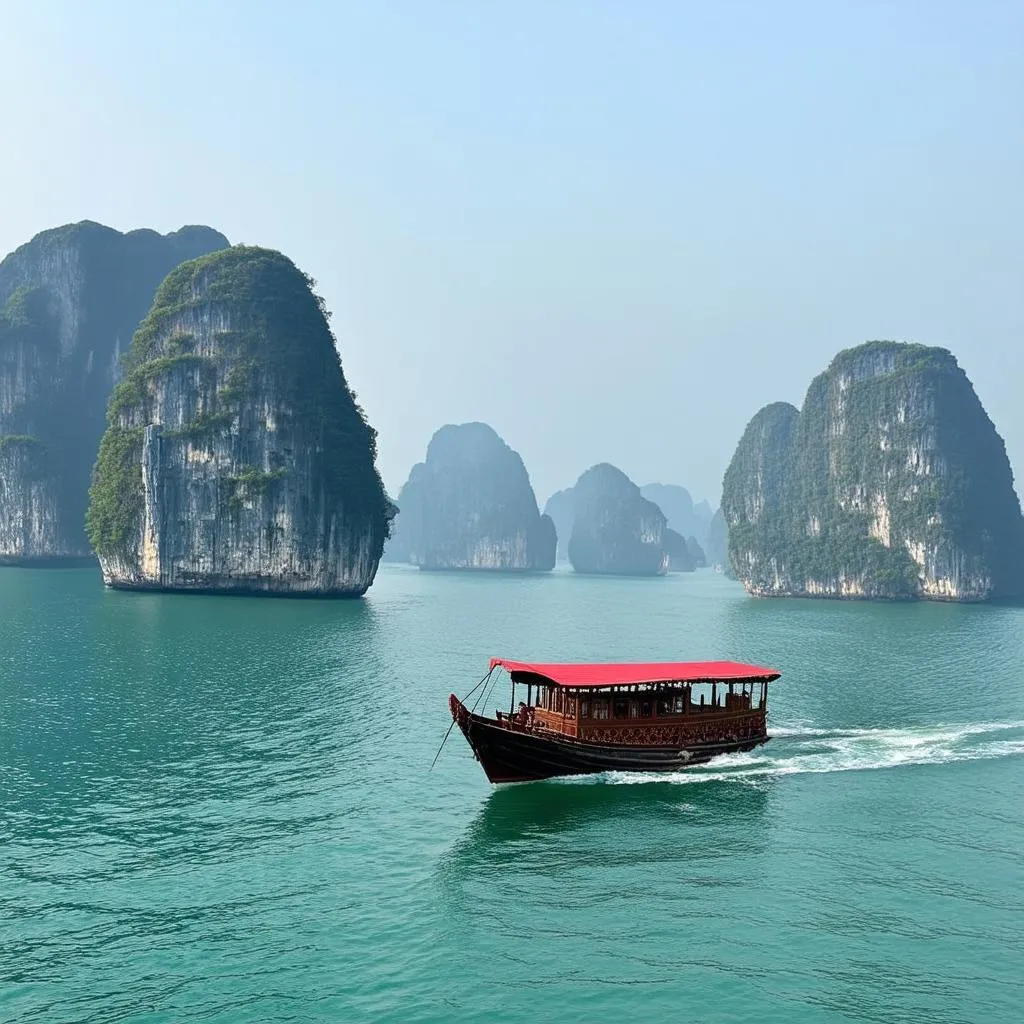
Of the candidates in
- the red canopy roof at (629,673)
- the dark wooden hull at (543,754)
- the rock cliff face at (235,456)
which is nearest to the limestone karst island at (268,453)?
the rock cliff face at (235,456)

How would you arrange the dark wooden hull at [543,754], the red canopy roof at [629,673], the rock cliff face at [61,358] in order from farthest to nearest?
the rock cliff face at [61,358]
the red canopy roof at [629,673]
the dark wooden hull at [543,754]

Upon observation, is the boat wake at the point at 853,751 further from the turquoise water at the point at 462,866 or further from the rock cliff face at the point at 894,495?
the rock cliff face at the point at 894,495

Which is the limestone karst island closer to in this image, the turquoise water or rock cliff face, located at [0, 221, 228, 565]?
rock cliff face, located at [0, 221, 228, 565]

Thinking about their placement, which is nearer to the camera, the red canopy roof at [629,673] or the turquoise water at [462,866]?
the turquoise water at [462,866]

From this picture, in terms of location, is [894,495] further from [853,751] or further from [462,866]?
[462,866]

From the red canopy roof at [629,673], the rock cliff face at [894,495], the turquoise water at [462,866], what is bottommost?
the turquoise water at [462,866]

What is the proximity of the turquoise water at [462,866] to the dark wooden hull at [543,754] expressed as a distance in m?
0.51

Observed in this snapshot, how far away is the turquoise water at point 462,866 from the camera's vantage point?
13.8 m

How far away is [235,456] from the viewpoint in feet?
274

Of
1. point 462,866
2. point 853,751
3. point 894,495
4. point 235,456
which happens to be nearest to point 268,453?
point 235,456

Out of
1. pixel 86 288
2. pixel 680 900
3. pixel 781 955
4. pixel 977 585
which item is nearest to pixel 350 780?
pixel 680 900

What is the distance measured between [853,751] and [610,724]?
864 centimetres

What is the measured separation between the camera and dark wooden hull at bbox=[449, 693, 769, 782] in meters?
23.6

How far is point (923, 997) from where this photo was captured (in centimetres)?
1379
